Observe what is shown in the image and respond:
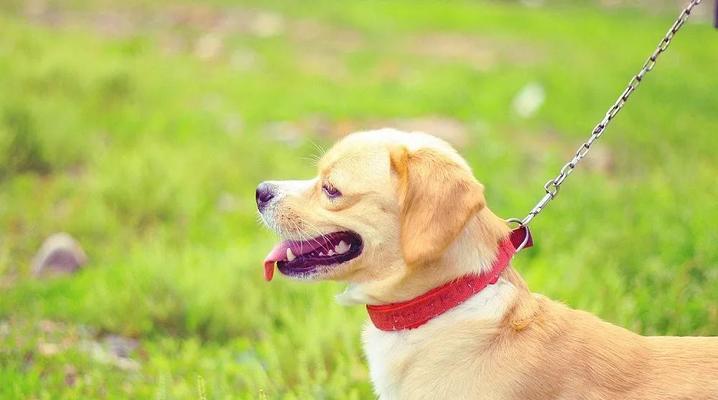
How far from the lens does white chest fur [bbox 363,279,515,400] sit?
8.05 feet

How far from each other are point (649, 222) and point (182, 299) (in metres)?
3.12

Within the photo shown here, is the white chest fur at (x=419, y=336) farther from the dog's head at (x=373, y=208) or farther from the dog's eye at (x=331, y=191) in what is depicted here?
the dog's eye at (x=331, y=191)

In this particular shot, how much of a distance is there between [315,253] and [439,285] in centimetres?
52

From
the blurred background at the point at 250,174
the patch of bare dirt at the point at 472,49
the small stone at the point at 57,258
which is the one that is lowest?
the small stone at the point at 57,258

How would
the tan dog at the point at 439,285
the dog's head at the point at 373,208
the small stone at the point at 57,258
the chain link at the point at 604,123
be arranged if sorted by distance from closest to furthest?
the tan dog at the point at 439,285
the dog's head at the point at 373,208
the chain link at the point at 604,123
the small stone at the point at 57,258

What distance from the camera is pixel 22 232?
17.2ft

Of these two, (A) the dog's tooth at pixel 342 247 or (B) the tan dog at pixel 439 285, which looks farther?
(A) the dog's tooth at pixel 342 247

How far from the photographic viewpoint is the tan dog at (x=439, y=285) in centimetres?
231

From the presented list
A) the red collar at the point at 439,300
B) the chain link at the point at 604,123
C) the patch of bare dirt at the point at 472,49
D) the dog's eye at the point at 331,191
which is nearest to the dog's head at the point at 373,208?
the dog's eye at the point at 331,191

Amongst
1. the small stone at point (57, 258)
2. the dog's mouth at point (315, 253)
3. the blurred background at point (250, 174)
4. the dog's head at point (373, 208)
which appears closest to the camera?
the dog's head at point (373, 208)

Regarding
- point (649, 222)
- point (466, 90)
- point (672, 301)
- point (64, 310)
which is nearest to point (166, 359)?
point (64, 310)

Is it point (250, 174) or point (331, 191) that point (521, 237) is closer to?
point (331, 191)

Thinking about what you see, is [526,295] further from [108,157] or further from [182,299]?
[108,157]

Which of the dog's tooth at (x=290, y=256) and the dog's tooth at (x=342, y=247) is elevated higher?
the dog's tooth at (x=342, y=247)
